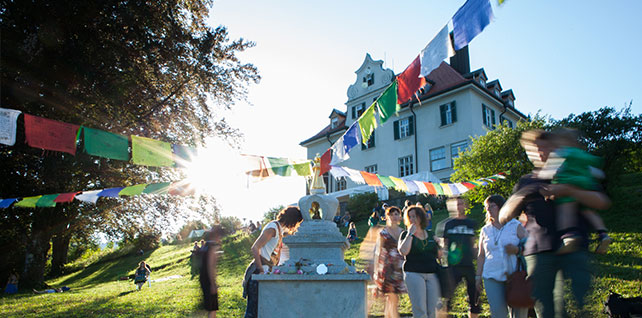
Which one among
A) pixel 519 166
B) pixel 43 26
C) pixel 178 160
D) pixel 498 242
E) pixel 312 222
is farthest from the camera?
pixel 519 166

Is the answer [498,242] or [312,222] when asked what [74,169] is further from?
[498,242]

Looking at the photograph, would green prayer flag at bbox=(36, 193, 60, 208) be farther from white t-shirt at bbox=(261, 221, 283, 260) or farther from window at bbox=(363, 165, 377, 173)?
window at bbox=(363, 165, 377, 173)

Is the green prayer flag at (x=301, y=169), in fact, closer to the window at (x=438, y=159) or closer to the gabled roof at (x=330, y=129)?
the window at (x=438, y=159)

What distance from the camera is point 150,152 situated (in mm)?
9242

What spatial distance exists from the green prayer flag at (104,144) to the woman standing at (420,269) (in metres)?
6.21

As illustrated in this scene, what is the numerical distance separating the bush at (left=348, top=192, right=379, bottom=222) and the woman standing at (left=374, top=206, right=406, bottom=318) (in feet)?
70.2

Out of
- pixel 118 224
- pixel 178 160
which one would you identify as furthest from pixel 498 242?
pixel 118 224

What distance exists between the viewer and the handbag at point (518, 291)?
3930 mm

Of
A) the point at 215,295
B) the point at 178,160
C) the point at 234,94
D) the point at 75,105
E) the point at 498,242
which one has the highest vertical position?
the point at 234,94

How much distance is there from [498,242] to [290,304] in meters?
2.58

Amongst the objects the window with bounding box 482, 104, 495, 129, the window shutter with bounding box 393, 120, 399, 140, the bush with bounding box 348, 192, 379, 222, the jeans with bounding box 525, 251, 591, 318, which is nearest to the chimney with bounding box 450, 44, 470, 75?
the window with bounding box 482, 104, 495, 129

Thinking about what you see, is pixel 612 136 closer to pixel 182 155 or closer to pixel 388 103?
pixel 388 103

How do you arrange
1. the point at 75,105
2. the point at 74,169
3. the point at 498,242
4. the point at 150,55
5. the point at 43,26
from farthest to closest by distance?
1. the point at 74,169
2. the point at 150,55
3. the point at 75,105
4. the point at 43,26
5. the point at 498,242

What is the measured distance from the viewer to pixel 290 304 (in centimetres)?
521
